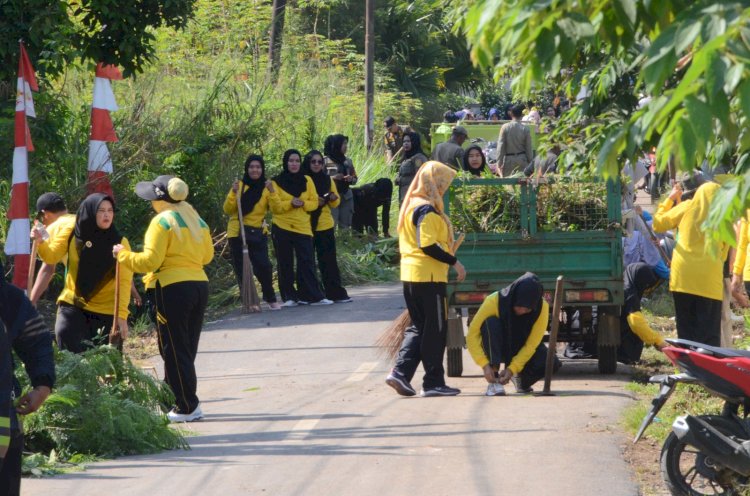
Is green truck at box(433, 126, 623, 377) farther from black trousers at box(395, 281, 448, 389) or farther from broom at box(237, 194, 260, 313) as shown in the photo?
broom at box(237, 194, 260, 313)

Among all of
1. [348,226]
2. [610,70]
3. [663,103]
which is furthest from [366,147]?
[663,103]

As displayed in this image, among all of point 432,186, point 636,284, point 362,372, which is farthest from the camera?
point 362,372

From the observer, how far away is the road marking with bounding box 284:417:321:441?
8968mm

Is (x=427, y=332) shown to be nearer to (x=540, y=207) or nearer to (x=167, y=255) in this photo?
(x=540, y=207)

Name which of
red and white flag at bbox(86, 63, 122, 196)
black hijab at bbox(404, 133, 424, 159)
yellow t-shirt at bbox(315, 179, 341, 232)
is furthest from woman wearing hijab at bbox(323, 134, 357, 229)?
red and white flag at bbox(86, 63, 122, 196)

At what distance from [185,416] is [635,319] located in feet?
13.7

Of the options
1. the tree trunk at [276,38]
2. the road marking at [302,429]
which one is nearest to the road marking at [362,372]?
the road marking at [302,429]

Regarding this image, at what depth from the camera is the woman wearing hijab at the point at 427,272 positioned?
1016cm

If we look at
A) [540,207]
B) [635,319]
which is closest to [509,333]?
[540,207]

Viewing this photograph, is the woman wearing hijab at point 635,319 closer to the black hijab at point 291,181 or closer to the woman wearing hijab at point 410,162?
the black hijab at point 291,181

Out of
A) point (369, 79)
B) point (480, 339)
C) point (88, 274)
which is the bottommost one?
point (480, 339)

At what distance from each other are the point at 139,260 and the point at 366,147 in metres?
17.0

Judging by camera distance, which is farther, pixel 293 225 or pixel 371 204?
pixel 371 204

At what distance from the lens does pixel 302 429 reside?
9273mm
